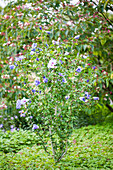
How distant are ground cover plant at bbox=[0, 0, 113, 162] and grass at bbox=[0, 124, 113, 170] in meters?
0.15

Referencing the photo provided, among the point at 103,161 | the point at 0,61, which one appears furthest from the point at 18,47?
the point at 103,161

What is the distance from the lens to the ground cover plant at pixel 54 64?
2.05 m

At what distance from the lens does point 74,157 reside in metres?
2.39

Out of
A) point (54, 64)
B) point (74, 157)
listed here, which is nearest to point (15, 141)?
point (74, 157)

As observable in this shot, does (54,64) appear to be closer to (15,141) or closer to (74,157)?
(74,157)

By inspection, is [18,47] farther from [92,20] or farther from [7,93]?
[92,20]

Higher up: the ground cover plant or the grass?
the ground cover plant

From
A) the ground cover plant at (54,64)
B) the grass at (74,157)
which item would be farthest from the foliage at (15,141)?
the ground cover plant at (54,64)

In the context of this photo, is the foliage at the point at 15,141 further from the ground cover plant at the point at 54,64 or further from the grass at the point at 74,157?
the ground cover plant at the point at 54,64

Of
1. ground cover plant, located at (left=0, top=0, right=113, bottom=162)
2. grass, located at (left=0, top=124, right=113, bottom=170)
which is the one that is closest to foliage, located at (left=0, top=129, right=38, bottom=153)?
grass, located at (left=0, top=124, right=113, bottom=170)

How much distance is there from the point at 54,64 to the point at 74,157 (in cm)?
125

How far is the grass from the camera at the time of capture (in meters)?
2.13

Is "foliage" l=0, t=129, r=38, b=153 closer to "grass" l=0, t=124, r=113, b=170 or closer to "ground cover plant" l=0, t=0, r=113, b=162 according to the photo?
"grass" l=0, t=124, r=113, b=170

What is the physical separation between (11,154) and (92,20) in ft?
7.98
